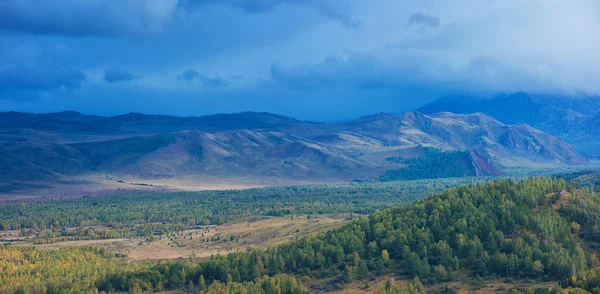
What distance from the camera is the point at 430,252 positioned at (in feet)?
275

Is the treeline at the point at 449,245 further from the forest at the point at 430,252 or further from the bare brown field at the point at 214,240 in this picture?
the bare brown field at the point at 214,240

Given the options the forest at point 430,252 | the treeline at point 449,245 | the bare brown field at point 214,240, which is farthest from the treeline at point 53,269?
the bare brown field at point 214,240

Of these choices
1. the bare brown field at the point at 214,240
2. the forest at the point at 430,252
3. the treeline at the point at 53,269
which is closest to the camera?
the forest at the point at 430,252

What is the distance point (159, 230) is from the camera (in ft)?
609

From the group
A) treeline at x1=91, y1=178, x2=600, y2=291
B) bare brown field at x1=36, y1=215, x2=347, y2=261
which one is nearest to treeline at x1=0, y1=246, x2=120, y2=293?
treeline at x1=91, y1=178, x2=600, y2=291

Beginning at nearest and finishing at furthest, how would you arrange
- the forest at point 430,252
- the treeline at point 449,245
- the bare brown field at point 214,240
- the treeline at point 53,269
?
1. the forest at point 430,252
2. the treeline at point 449,245
3. the treeline at point 53,269
4. the bare brown field at point 214,240

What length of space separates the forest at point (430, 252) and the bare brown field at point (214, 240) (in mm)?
42589

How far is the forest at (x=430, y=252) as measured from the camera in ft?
251

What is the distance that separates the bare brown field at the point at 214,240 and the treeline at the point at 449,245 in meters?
44.8

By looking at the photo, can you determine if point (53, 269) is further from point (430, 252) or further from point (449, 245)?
point (449, 245)

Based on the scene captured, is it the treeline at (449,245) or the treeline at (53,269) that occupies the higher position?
the treeline at (449,245)

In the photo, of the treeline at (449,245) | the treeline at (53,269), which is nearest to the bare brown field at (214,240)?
the treeline at (53,269)

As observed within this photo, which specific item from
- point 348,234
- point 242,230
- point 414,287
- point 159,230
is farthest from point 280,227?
point 414,287

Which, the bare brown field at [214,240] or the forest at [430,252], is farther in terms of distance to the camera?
the bare brown field at [214,240]
